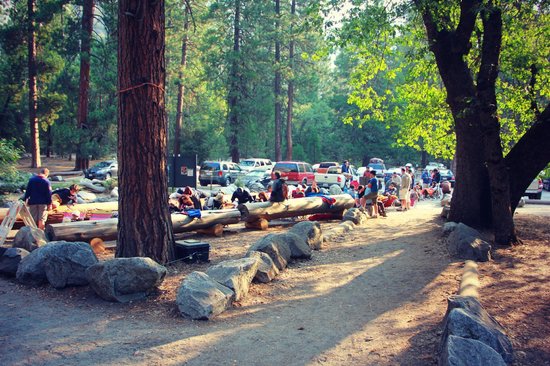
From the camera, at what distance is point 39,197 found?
11617 mm

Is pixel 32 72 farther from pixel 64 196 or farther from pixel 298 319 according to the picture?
pixel 298 319

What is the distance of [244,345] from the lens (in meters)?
5.23

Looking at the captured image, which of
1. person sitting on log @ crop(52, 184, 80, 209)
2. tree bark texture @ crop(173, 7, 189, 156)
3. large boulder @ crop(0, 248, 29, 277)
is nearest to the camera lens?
large boulder @ crop(0, 248, 29, 277)

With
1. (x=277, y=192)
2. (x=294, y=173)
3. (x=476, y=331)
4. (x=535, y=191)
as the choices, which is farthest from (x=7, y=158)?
(x=535, y=191)

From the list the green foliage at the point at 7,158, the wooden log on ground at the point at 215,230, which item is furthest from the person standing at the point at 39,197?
the green foliage at the point at 7,158

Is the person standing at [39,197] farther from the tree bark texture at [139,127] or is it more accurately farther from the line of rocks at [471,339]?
the line of rocks at [471,339]

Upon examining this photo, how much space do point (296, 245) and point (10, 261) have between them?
496cm

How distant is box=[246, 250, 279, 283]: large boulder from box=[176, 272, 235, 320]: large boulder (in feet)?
4.23

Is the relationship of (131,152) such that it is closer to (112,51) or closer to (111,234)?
(111,234)

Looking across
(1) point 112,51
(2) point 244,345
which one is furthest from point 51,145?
(2) point 244,345

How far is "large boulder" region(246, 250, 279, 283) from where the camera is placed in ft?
25.3

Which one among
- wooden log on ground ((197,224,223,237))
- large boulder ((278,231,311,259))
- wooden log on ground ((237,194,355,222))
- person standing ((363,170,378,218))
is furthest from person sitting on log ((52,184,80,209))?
person standing ((363,170,378,218))

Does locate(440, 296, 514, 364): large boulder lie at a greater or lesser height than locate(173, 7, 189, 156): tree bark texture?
lesser

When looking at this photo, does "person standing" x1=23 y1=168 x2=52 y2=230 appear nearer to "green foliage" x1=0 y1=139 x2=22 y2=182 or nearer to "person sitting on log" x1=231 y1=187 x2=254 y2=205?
"green foliage" x1=0 y1=139 x2=22 y2=182
